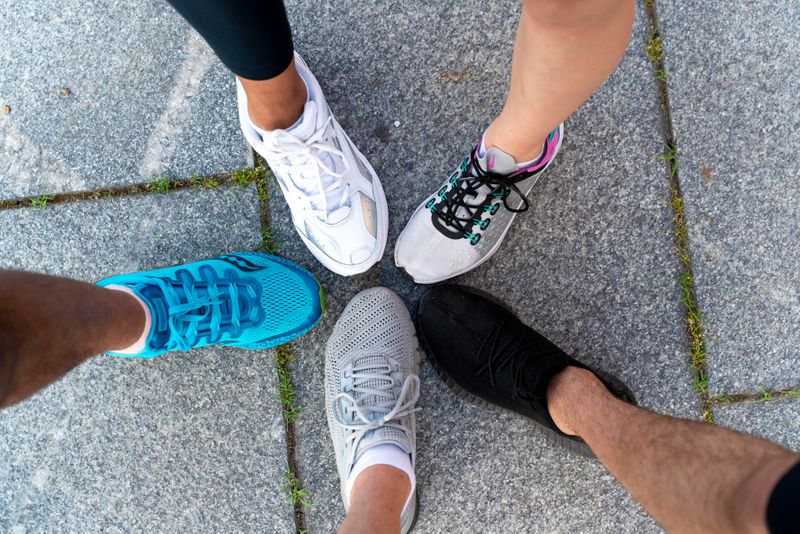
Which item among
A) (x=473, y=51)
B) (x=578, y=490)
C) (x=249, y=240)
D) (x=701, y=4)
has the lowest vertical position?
(x=578, y=490)

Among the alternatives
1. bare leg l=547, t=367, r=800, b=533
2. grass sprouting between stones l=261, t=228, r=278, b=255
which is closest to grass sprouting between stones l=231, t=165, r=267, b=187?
grass sprouting between stones l=261, t=228, r=278, b=255

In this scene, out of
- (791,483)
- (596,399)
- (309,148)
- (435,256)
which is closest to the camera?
(791,483)

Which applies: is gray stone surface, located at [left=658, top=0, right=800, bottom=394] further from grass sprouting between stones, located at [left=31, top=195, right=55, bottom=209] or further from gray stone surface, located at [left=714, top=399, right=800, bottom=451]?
grass sprouting between stones, located at [left=31, top=195, right=55, bottom=209]

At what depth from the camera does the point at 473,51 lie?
175cm

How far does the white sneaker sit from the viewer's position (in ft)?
4.67

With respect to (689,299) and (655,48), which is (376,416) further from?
(655,48)

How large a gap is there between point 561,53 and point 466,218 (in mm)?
694

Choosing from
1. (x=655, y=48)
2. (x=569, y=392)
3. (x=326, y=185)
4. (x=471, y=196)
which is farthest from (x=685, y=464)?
(x=655, y=48)

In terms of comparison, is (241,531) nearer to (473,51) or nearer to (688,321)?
(688,321)

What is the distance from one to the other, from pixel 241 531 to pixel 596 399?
1193 millimetres

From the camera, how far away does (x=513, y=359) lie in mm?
1562

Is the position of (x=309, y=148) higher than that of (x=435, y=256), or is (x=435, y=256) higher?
(x=309, y=148)

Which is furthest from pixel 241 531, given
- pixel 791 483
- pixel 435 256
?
pixel 791 483

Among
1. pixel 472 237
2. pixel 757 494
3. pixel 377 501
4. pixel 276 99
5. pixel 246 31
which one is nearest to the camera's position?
pixel 757 494
